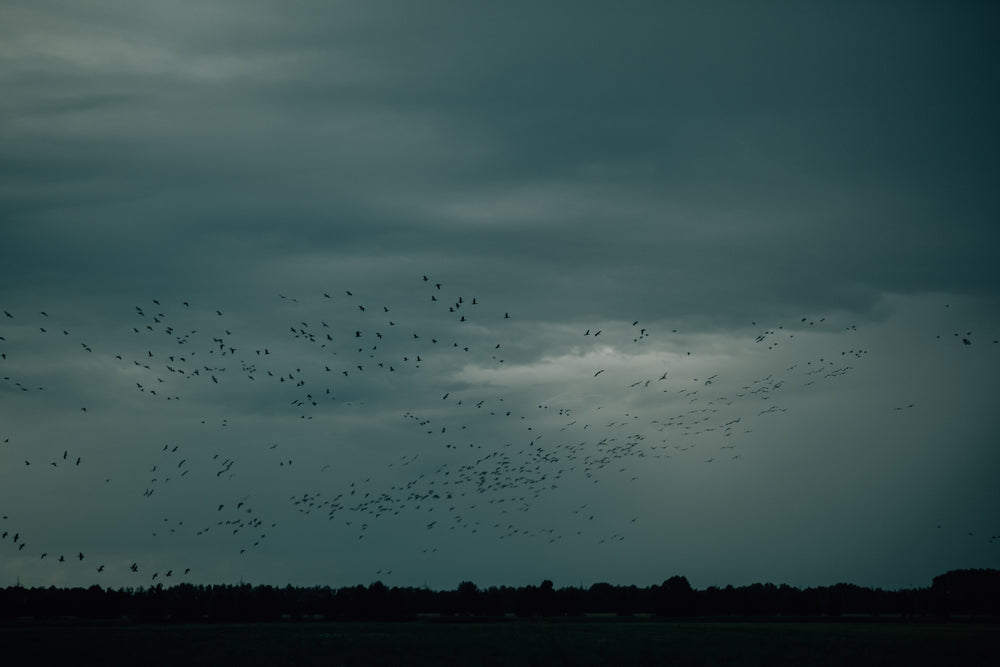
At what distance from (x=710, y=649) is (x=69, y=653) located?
56883 millimetres

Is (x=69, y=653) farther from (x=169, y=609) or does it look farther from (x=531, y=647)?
(x=169, y=609)

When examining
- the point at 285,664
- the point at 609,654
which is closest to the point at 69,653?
the point at 285,664

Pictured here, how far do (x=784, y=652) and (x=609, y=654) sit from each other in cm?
1628

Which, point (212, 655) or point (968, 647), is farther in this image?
point (968, 647)

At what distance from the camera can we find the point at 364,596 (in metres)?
197

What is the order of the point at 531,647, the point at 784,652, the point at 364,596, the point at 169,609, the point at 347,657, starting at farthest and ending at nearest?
1. the point at 364,596
2. the point at 169,609
3. the point at 531,647
4. the point at 784,652
5. the point at 347,657

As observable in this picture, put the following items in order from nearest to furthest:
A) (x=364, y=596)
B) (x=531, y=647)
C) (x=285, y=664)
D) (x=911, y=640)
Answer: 1. (x=285, y=664)
2. (x=531, y=647)
3. (x=911, y=640)
4. (x=364, y=596)

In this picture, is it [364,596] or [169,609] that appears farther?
[364,596]

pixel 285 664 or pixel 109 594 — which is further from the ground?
pixel 109 594

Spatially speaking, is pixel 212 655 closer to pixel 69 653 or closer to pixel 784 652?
pixel 69 653

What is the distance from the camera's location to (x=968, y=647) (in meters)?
89.9

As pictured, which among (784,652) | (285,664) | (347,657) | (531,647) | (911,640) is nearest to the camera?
(285,664)

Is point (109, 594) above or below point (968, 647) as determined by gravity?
above

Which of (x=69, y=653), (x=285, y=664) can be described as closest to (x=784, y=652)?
(x=285, y=664)
